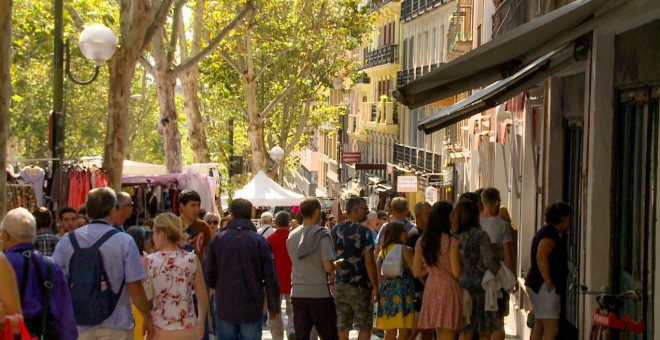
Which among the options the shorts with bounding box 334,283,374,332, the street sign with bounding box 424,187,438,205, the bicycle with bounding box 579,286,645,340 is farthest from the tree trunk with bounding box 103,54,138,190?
the street sign with bounding box 424,187,438,205

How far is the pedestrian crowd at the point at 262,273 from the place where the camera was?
8.03 m

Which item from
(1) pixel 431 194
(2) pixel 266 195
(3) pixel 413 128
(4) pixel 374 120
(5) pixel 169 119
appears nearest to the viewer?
(5) pixel 169 119

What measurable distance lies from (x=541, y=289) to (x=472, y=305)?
0.60m

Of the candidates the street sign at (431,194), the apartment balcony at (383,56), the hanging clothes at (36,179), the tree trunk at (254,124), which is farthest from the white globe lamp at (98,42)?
the apartment balcony at (383,56)

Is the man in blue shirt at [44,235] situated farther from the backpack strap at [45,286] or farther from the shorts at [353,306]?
the backpack strap at [45,286]

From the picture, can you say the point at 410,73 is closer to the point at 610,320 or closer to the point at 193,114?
the point at 193,114

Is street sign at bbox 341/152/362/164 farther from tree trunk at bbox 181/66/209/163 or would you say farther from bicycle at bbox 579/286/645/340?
bicycle at bbox 579/286/645/340

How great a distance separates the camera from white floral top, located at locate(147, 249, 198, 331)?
962 centimetres

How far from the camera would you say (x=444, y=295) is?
1126 cm

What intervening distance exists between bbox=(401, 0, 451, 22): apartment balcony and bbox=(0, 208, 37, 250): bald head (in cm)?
3734

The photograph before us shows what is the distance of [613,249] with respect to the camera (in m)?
10.6

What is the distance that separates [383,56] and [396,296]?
4799 centimetres

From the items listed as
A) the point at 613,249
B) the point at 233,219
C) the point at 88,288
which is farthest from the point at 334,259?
the point at 88,288

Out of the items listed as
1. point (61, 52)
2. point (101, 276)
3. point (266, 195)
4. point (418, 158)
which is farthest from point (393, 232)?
point (418, 158)
